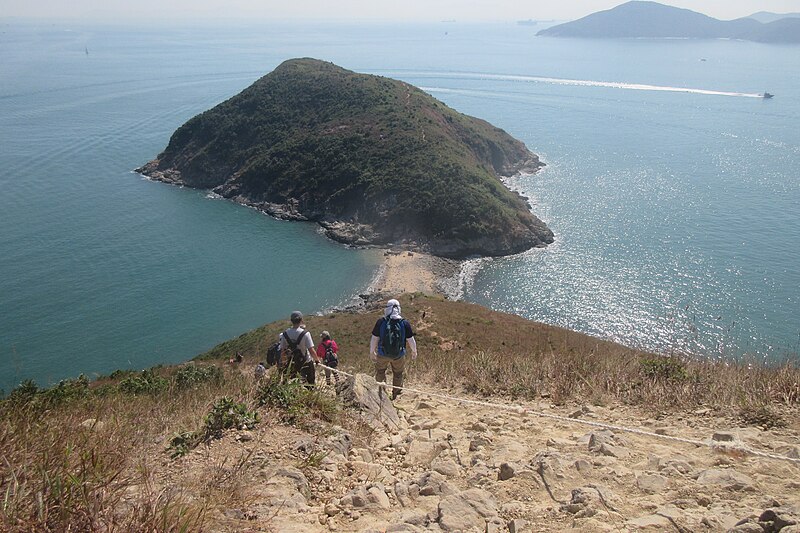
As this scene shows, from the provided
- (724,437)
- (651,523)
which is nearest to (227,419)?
(651,523)

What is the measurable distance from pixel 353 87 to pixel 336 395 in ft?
243

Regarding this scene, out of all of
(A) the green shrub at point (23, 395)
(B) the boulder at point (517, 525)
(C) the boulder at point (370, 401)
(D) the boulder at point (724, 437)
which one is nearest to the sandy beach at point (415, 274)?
(A) the green shrub at point (23, 395)

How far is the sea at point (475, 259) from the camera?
1470 inches

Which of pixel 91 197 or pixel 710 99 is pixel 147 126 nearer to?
pixel 91 197

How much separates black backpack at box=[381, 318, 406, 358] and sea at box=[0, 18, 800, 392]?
4.63m

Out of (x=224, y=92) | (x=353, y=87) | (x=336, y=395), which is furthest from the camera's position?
(x=224, y=92)

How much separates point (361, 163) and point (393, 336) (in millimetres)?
54987

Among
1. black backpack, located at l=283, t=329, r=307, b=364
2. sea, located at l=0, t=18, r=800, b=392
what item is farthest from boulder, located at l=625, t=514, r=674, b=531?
sea, located at l=0, t=18, r=800, b=392

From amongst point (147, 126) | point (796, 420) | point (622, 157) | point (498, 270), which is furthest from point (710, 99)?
point (796, 420)

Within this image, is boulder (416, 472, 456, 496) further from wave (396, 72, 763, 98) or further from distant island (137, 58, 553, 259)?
wave (396, 72, 763, 98)

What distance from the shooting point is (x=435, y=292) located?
43.3 meters

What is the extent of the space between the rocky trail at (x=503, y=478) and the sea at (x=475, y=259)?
3925 mm

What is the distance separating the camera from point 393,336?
8.01 m

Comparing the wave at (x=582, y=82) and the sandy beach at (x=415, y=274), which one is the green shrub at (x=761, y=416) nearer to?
the sandy beach at (x=415, y=274)
